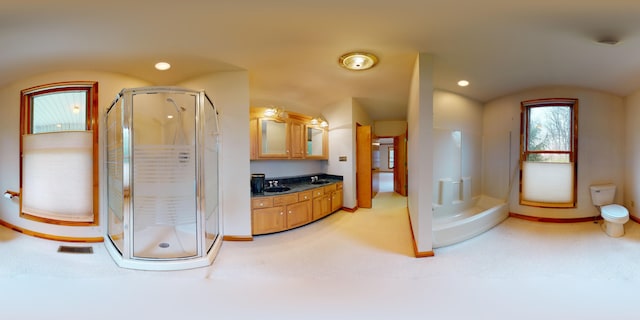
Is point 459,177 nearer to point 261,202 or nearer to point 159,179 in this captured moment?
point 261,202

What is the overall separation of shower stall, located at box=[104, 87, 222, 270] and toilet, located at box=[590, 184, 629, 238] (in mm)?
4363

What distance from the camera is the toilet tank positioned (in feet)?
8.84

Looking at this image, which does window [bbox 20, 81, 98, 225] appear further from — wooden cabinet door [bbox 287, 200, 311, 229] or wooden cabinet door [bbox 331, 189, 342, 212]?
wooden cabinet door [bbox 331, 189, 342, 212]

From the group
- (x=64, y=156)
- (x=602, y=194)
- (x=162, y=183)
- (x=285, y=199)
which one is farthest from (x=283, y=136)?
(x=602, y=194)

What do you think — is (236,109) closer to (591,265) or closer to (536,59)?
(536,59)

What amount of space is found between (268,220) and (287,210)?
280 millimetres

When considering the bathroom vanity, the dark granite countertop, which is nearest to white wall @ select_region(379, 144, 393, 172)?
the dark granite countertop

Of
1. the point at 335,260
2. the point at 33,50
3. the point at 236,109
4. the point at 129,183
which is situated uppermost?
the point at 33,50

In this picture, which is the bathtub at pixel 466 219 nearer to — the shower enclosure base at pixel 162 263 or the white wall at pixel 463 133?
the white wall at pixel 463 133

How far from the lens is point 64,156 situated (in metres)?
2.10

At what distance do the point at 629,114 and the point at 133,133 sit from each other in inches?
234

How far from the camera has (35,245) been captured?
2074 millimetres

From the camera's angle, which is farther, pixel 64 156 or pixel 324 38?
pixel 64 156

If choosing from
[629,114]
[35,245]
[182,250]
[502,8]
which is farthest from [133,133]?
[629,114]
